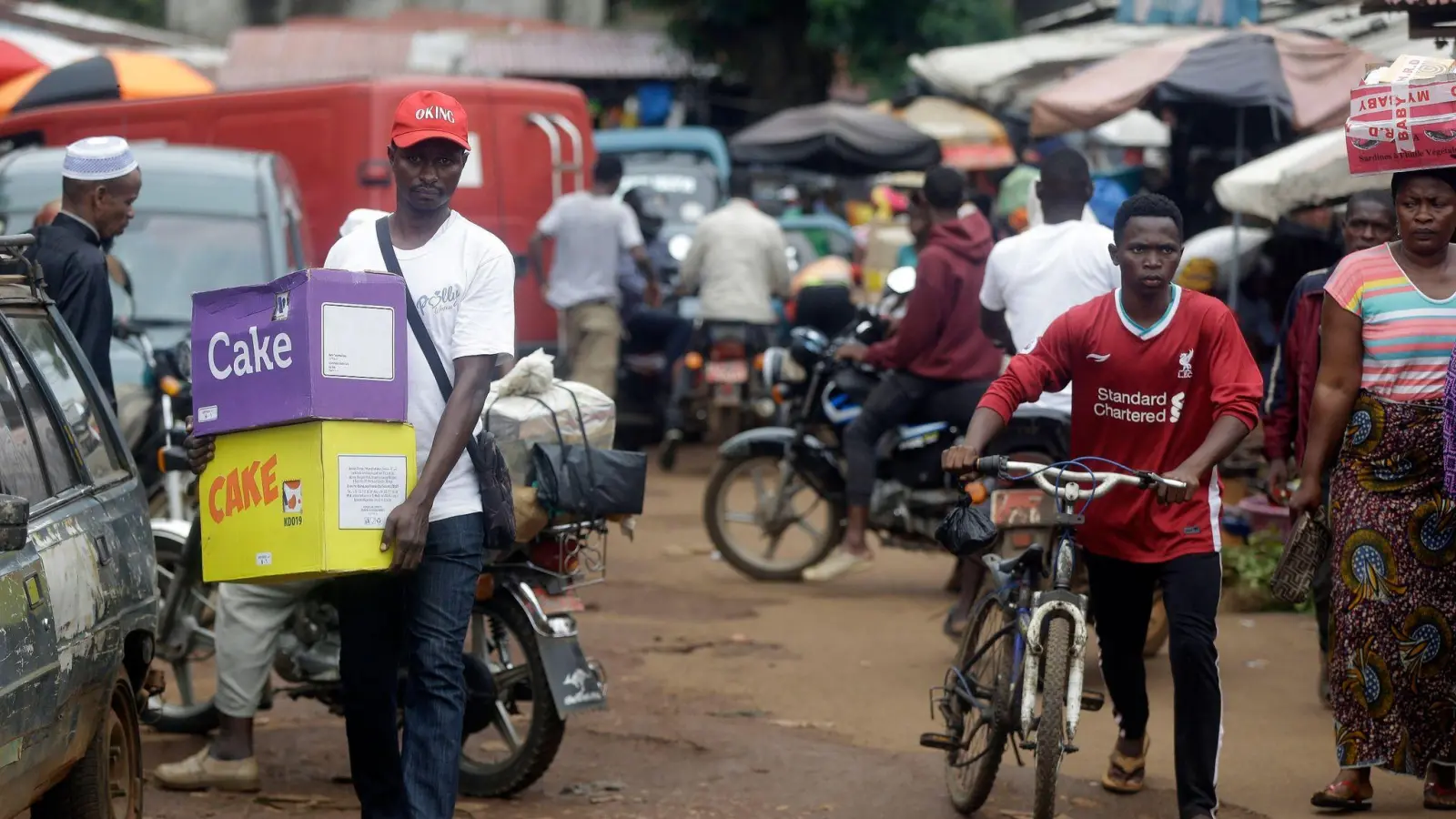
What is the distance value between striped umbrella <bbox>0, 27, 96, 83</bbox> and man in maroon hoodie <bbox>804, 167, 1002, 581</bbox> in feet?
29.7

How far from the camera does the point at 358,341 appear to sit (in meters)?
4.58

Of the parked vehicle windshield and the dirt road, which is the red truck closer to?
the parked vehicle windshield

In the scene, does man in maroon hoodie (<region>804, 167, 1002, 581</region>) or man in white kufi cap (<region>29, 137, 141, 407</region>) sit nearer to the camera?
man in white kufi cap (<region>29, 137, 141, 407</region>)

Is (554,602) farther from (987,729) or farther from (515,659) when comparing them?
(987,729)

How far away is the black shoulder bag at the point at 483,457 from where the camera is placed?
4746mm

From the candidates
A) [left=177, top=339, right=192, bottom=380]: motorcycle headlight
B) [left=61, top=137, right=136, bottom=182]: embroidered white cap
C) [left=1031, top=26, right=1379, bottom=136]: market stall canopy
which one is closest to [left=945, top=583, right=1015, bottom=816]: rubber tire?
[left=61, top=137, right=136, bottom=182]: embroidered white cap

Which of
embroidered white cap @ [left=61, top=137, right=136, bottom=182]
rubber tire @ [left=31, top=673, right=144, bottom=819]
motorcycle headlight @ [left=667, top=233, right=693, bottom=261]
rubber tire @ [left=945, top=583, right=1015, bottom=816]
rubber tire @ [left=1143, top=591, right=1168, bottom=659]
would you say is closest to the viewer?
rubber tire @ [left=31, top=673, right=144, bottom=819]

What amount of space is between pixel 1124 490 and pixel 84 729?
291 cm

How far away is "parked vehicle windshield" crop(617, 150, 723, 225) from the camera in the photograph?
18.2 meters

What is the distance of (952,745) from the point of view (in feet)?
19.7

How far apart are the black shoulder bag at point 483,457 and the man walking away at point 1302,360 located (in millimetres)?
3162

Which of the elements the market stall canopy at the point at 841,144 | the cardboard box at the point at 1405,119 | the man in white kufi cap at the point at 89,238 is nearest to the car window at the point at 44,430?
the man in white kufi cap at the point at 89,238

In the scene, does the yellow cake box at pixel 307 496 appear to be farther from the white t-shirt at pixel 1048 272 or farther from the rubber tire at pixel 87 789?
the white t-shirt at pixel 1048 272

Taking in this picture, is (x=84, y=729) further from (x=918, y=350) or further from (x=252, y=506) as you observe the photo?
(x=918, y=350)
